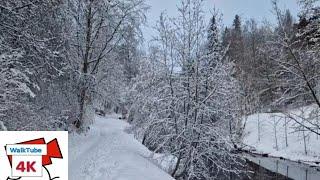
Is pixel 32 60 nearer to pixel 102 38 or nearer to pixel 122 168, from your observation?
pixel 122 168

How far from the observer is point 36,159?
4.17m

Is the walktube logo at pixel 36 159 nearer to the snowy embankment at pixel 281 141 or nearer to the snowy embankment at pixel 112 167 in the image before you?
the snowy embankment at pixel 112 167

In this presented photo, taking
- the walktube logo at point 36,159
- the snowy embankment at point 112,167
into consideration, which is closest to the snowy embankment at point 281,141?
the snowy embankment at point 112,167

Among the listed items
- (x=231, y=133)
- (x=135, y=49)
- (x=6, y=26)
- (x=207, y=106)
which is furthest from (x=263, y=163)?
(x=6, y=26)

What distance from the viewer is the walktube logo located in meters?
4.15

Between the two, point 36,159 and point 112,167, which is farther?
point 112,167

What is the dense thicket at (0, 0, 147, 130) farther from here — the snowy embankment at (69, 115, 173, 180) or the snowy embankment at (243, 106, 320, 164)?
the snowy embankment at (243, 106, 320, 164)

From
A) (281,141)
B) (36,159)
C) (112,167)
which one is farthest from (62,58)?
(281,141)

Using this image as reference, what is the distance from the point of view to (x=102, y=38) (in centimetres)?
2073

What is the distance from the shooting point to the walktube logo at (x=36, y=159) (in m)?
4.15

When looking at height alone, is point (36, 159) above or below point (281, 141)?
above

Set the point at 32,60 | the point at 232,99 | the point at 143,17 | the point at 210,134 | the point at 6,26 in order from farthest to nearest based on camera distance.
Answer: the point at 143,17, the point at 232,99, the point at 210,134, the point at 32,60, the point at 6,26

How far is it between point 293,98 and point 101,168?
860 centimetres

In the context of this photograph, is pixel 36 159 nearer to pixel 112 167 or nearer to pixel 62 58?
pixel 112 167
